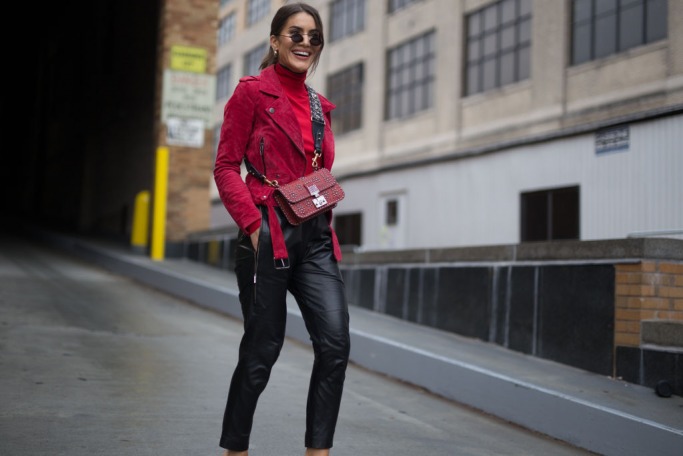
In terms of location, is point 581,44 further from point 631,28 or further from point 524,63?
point 524,63

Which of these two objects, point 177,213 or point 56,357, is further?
point 177,213

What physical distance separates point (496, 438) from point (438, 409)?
2.76ft

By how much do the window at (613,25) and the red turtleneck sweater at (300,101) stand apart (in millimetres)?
14059

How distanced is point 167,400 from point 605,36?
14728 mm

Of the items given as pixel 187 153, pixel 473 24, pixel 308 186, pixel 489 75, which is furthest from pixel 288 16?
pixel 473 24

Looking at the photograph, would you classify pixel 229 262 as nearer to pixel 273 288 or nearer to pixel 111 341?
pixel 111 341

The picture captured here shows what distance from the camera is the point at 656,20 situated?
16.0 metres

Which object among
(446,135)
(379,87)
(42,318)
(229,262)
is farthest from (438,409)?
(379,87)

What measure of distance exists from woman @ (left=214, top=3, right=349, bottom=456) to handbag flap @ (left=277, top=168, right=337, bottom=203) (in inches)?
2.3

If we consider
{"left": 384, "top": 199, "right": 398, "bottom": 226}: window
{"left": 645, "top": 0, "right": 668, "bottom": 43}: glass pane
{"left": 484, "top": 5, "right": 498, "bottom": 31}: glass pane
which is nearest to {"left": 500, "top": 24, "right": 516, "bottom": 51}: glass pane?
{"left": 484, "top": 5, "right": 498, "bottom": 31}: glass pane

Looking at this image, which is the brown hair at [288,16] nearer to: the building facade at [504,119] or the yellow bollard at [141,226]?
the building facade at [504,119]

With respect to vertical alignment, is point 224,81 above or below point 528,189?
above

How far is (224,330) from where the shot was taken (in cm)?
885

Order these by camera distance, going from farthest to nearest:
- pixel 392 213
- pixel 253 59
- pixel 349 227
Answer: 1. pixel 253 59
2. pixel 349 227
3. pixel 392 213
